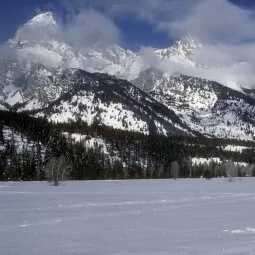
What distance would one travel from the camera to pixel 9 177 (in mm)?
187750

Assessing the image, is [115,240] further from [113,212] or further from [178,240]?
[113,212]

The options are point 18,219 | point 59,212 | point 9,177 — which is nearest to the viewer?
point 18,219

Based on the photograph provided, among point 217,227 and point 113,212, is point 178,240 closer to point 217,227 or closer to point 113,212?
point 217,227

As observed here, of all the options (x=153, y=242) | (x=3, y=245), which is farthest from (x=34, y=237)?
(x=153, y=242)

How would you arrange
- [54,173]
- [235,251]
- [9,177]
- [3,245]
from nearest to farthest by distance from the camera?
[235,251] → [3,245] → [54,173] → [9,177]

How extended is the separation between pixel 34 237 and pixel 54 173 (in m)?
108

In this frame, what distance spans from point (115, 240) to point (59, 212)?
18.3 meters

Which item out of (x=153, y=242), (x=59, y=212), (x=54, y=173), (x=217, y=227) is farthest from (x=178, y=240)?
(x=54, y=173)

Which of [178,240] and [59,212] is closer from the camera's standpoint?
[178,240]

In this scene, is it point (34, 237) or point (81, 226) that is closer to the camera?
point (34, 237)

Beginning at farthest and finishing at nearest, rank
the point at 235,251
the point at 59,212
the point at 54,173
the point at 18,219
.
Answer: the point at 54,173 < the point at 59,212 < the point at 18,219 < the point at 235,251

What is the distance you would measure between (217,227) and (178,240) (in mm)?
7066

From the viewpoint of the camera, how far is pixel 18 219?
38438 mm

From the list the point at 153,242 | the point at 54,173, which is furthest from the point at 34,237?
the point at 54,173
